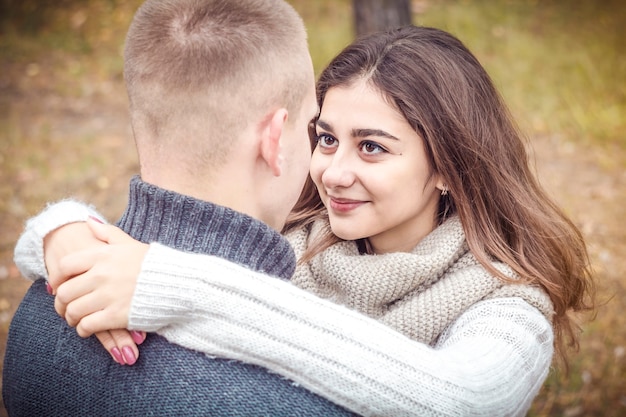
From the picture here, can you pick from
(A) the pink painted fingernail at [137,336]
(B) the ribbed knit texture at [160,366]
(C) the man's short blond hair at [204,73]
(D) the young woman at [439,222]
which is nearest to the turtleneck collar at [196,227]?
(B) the ribbed knit texture at [160,366]

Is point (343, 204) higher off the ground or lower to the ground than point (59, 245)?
lower

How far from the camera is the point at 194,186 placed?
1813mm

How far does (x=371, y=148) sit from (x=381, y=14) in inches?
97.9

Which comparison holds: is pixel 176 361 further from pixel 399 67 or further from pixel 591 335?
pixel 591 335

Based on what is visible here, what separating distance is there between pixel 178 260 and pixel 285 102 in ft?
1.73

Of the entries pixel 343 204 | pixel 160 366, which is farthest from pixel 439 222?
pixel 160 366

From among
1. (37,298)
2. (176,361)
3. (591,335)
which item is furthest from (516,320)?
(591,335)

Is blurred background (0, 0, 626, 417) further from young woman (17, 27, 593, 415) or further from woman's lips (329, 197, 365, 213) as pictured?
woman's lips (329, 197, 365, 213)

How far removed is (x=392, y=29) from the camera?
295cm

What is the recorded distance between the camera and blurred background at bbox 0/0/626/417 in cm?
500

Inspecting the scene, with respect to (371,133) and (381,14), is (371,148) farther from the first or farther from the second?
(381,14)

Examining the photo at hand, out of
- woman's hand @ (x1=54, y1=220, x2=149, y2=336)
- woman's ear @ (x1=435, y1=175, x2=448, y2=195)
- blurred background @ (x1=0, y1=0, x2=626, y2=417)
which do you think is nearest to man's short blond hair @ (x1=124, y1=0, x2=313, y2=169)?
woman's hand @ (x1=54, y1=220, x2=149, y2=336)

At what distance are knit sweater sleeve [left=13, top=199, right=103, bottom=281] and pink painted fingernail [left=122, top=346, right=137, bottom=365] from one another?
0.40 metres

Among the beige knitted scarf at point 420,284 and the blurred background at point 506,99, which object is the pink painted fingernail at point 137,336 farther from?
the blurred background at point 506,99
